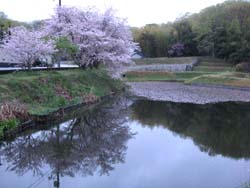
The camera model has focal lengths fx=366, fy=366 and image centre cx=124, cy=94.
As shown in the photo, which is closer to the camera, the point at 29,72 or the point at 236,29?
the point at 29,72

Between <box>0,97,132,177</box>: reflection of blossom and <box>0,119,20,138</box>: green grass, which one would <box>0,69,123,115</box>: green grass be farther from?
<box>0,97,132,177</box>: reflection of blossom

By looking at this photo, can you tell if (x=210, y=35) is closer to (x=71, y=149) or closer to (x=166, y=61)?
(x=166, y=61)

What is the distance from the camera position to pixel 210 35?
5738 cm

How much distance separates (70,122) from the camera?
15.5 m

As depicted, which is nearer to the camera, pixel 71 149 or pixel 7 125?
pixel 71 149

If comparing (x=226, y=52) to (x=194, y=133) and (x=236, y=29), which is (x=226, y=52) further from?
(x=194, y=133)

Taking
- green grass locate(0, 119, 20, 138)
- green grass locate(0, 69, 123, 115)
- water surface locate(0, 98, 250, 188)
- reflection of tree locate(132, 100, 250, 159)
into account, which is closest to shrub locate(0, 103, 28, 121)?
green grass locate(0, 119, 20, 138)

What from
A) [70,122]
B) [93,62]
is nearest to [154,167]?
[70,122]

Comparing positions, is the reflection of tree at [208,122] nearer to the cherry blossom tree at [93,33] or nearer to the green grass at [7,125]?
the cherry blossom tree at [93,33]

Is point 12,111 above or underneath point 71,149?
above

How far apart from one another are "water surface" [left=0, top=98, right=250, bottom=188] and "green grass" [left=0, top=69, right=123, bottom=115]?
137 cm

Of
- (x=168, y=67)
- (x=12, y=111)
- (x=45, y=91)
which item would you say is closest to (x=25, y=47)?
(x=45, y=91)

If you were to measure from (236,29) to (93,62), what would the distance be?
33.2 meters

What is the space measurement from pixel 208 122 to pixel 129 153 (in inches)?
283
